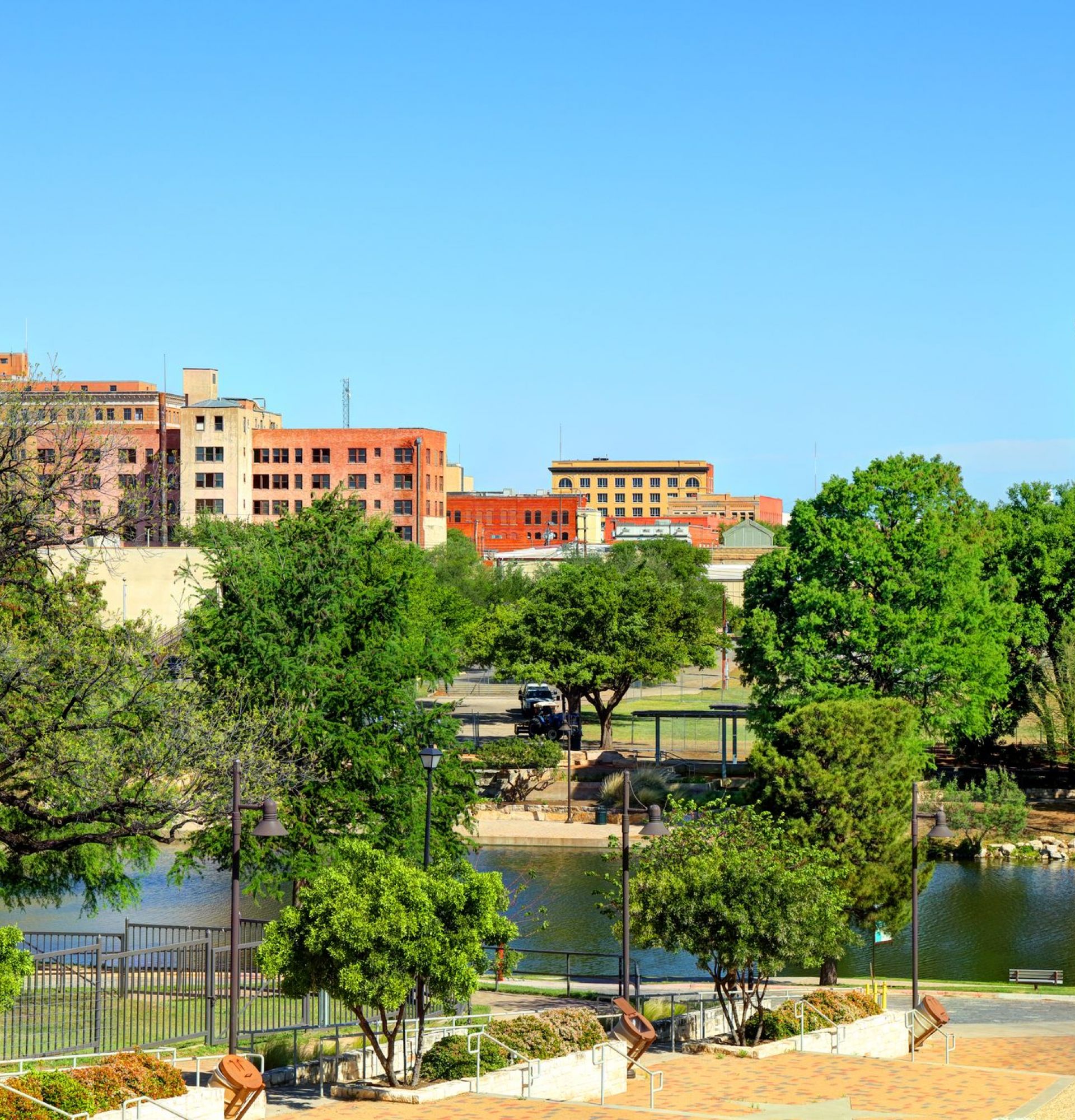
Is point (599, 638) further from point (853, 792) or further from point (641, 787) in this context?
point (853, 792)

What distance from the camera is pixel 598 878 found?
58312 mm

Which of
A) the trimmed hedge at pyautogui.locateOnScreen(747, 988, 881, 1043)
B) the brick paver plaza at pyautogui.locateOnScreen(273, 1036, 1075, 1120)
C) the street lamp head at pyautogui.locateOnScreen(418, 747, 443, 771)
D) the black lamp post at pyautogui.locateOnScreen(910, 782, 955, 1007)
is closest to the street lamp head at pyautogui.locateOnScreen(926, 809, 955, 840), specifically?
the black lamp post at pyautogui.locateOnScreen(910, 782, 955, 1007)

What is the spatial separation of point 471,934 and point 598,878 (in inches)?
1330

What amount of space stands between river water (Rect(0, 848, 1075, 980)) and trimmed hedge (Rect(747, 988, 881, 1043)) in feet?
36.6

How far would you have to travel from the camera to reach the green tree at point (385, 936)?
2417 cm

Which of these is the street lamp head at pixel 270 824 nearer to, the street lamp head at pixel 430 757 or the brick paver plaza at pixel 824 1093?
the brick paver plaza at pixel 824 1093

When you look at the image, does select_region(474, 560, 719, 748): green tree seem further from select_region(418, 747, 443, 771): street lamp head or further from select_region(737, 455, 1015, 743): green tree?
select_region(418, 747, 443, 771): street lamp head

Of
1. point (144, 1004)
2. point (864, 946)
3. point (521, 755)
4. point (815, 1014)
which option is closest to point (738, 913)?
point (815, 1014)

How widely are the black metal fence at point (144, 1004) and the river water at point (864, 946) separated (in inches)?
390

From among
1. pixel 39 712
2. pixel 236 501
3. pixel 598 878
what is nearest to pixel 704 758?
pixel 598 878

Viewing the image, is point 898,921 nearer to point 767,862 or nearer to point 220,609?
point 767,862

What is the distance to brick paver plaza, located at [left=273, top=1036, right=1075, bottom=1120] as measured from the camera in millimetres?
23312

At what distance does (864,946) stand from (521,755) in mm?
25982

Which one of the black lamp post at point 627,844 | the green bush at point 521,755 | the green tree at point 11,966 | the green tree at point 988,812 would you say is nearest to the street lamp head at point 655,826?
the black lamp post at point 627,844
